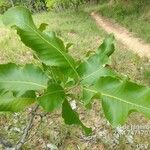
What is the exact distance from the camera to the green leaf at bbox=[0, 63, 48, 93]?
5.73 ft

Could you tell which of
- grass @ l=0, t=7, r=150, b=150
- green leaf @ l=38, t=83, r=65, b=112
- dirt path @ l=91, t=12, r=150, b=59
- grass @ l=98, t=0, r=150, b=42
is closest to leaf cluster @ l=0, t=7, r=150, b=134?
green leaf @ l=38, t=83, r=65, b=112

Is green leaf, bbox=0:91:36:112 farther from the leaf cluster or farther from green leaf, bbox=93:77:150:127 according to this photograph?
green leaf, bbox=93:77:150:127

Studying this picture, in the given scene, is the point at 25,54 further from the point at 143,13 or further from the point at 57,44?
the point at 143,13

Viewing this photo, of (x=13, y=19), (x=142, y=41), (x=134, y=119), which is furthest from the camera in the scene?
(x=142, y=41)

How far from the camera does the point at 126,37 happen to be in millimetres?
15648

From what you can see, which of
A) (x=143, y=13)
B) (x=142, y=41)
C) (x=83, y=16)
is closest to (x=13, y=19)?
(x=142, y=41)

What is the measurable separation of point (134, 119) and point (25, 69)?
4786mm

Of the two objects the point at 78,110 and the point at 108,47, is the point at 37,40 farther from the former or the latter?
the point at 78,110

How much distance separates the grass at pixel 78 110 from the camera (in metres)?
5.39

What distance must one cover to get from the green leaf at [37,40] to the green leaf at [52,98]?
0.11 m

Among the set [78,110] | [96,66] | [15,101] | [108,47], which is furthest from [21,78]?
[78,110]

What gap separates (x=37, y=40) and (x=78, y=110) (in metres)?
4.89

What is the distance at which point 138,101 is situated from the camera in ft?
4.85

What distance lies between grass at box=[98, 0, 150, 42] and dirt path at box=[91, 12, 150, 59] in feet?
0.81
